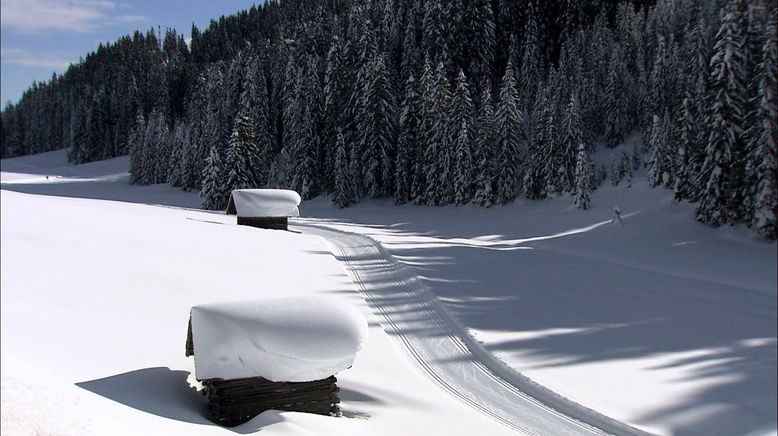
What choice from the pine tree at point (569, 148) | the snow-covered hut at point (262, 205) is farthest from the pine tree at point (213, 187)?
the pine tree at point (569, 148)

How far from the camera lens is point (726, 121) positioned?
1025 inches

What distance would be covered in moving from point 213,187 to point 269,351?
42471 mm

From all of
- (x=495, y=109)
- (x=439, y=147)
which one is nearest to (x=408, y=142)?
(x=439, y=147)

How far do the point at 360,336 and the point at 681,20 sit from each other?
60.8 metres

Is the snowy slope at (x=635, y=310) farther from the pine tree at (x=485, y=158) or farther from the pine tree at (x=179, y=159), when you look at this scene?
the pine tree at (x=179, y=159)

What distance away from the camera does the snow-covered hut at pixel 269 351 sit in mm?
7863

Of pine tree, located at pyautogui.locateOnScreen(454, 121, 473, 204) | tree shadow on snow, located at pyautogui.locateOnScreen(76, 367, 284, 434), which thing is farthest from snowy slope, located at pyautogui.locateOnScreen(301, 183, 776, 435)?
pine tree, located at pyautogui.locateOnScreen(454, 121, 473, 204)

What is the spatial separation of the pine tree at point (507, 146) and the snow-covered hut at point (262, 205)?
21.5 m

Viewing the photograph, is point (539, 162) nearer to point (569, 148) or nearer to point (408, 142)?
point (569, 148)

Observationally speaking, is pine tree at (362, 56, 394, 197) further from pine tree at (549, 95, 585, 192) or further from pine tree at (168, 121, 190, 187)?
pine tree at (168, 121, 190, 187)

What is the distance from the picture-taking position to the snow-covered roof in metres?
27.2

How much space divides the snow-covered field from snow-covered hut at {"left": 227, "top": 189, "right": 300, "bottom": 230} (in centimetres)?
→ 204

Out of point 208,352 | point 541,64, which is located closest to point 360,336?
point 208,352

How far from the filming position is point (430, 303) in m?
16.6
